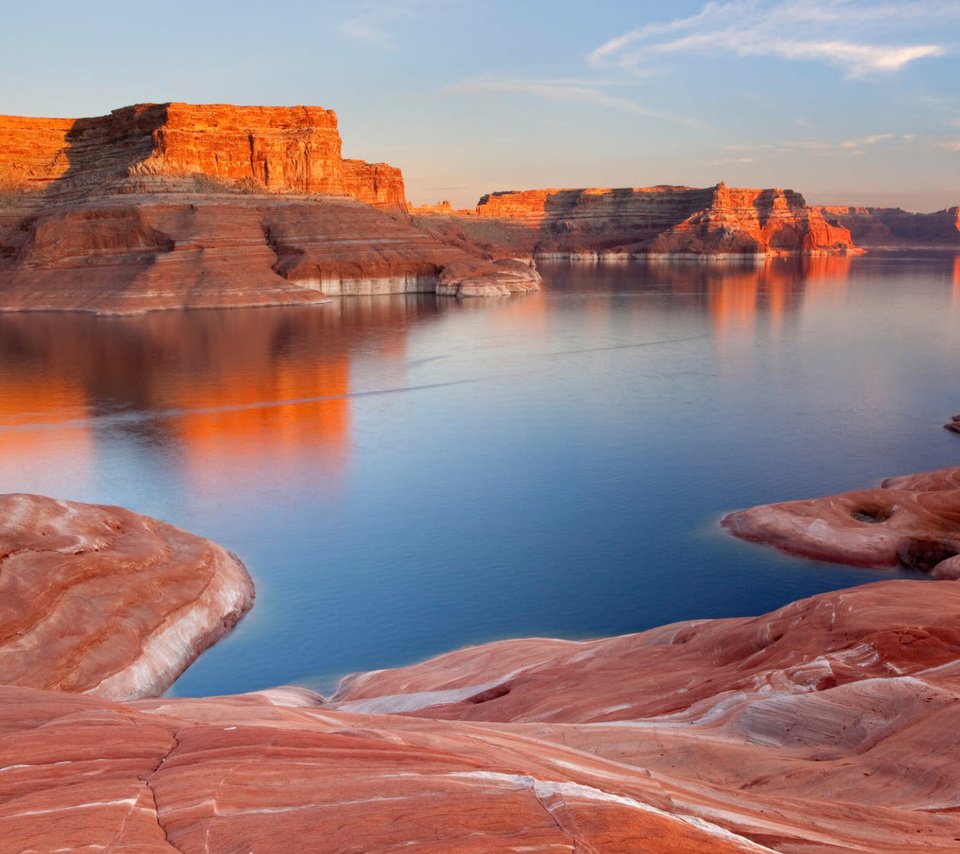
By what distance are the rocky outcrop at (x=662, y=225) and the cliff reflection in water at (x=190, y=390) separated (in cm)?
9989

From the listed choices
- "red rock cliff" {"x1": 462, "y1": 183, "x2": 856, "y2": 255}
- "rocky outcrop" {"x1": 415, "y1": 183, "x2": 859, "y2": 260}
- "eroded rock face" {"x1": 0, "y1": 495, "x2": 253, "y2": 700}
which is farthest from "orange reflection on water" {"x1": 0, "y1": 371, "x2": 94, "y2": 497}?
"red rock cliff" {"x1": 462, "y1": 183, "x2": 856, "y2": 255}

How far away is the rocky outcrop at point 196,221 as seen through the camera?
75.8 meters

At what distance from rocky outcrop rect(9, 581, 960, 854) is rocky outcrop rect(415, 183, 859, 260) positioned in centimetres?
15056

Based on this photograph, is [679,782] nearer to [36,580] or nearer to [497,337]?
[36,580]

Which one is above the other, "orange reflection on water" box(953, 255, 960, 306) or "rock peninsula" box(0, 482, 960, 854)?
"orange reflection on water" box(953, 255, 960, 306)

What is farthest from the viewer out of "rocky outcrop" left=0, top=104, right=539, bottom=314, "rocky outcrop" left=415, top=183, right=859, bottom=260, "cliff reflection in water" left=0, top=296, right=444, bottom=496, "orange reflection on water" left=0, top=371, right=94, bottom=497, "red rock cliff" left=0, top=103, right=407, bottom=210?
"rocky outcrop" left=415, top=183, right=859, bottom=260

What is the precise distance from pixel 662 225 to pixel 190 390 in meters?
162

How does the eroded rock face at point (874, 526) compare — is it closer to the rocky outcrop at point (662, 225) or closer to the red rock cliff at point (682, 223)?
the rocky outcrop at point (662, 225)

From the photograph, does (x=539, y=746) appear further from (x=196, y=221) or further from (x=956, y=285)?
(x=956, y=285)

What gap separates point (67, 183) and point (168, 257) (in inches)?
1006

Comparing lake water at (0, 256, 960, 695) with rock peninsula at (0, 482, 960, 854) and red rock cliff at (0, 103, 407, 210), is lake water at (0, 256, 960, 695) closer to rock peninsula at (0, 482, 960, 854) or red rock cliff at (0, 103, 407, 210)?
rock peninsula at (0, 482, 960, 854)

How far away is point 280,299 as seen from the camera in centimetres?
7681

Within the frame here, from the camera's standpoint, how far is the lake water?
17125mm

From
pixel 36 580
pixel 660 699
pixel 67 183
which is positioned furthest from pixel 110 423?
pixel 67 183
